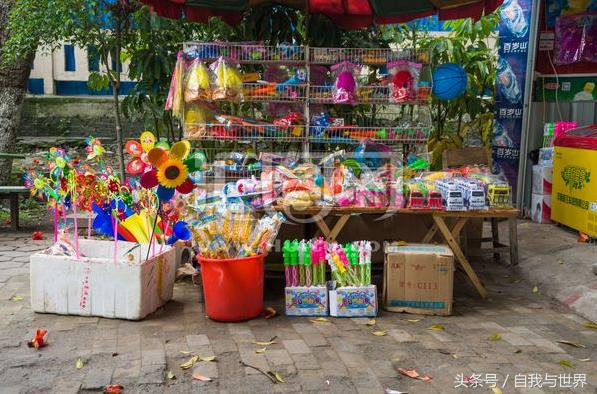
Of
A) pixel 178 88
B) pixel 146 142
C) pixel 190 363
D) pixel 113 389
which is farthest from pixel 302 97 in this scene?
pixel 113 389

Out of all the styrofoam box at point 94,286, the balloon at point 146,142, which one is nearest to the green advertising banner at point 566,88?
the balloon at point 146,142

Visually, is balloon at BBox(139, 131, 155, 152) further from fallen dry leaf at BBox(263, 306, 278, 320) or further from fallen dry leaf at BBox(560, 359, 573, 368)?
fallen dry leaf at BBox(560, 359, 573, 368)

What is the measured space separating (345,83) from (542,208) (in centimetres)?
309

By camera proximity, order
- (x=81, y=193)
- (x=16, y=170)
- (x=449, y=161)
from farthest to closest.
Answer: (x=16, y=170) → (x=449, y=161) → (x=81, y=193)

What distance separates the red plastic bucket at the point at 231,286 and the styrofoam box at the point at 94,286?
44 centimetres

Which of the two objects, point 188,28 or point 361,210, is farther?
point 188,28

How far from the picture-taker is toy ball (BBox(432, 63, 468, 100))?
6441 millimetres

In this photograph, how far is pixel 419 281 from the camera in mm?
4883

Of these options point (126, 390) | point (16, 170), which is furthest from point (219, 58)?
point (16, 170)

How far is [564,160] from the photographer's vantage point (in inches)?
277

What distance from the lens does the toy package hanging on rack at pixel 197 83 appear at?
5846mm

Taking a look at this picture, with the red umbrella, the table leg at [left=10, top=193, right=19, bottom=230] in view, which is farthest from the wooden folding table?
the table leg at [left=10, top=193, right=19, bottom=230]

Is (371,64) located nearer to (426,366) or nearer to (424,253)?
(424,253)

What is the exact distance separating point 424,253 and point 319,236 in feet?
3.19
